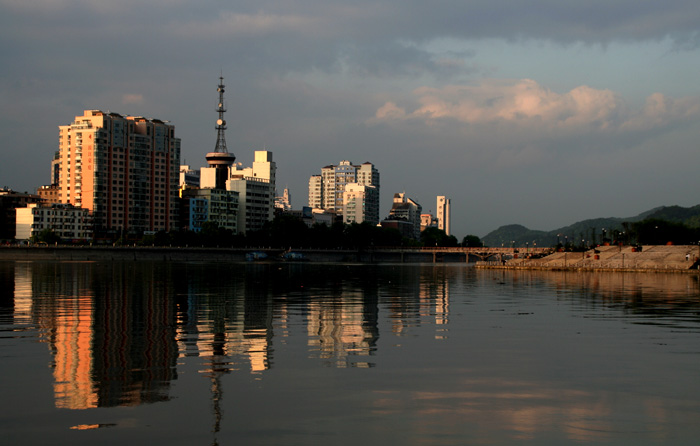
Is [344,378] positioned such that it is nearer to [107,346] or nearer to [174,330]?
[107,346]

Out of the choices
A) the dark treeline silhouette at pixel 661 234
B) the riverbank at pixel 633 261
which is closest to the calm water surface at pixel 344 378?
the riverbank at pixel 633 261

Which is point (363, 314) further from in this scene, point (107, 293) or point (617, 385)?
point (107, 293)

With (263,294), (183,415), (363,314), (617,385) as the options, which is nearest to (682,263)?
(263,294)

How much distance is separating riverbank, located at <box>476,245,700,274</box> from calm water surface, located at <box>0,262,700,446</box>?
308ft

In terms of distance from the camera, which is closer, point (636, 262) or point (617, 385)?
point (617, 385)

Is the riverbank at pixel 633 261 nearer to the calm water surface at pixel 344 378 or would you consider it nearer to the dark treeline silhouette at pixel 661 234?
the dark treeline silhouette at pixel 661 234

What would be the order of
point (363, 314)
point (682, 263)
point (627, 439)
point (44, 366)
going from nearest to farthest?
1. point (627, 439)
2. point (44, 366)
3. point (363, 314)
4. point (682, 263)

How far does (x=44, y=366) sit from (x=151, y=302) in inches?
986

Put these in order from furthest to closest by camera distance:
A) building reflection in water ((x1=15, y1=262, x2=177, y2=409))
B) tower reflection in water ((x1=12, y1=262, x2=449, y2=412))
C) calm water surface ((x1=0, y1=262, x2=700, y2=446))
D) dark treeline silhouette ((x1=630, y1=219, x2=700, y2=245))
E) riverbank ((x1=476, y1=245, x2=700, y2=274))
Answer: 1. dark treeline silhouette ((x1=630, y1=219, x2=700, y2=245))
2. riverbank ((x1=476, y1=245, x2=700, y2=274))
3. tower reflection in water ((x1=12, y1=262, x2=449, y2=412))
4. building reflection in water ((x1=15, y1=262, x2=177, y2=409))
5. calm water surface ((x1=0, y1=262, x2=700, y2=446))

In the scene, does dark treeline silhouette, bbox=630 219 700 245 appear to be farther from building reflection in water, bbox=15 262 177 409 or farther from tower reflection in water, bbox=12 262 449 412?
building reflection in water, bbox=15 262 177 409

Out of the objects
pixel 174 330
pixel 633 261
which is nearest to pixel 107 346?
pixel 174 330

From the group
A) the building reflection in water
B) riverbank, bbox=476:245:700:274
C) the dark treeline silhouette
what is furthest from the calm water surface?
the dark treeline silhouette

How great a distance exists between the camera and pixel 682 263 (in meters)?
129

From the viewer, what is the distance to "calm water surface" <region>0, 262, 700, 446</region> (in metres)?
15.1
